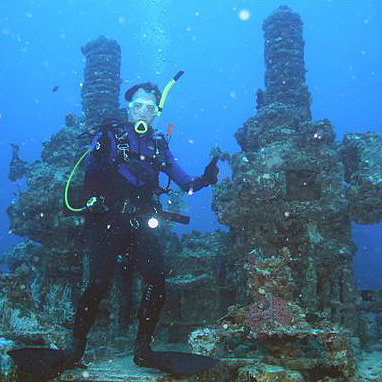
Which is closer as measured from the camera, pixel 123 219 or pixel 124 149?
pixel 123 219

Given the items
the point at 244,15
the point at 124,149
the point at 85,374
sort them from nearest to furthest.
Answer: the point at 85,374 → the point at 124,149 → the point at 244,15

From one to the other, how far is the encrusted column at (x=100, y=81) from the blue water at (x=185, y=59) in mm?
67084

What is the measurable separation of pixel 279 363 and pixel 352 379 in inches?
33.7

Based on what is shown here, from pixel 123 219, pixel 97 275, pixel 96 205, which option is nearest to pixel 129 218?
pixel 123 219

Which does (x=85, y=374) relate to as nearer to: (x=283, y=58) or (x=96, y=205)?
(x=96, y=205)

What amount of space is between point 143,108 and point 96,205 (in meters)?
1.74

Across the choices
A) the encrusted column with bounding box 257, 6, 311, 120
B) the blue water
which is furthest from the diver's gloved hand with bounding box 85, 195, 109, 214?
the blue water

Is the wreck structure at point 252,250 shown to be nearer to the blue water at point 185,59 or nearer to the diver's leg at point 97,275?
the diver's leg at point 97,275

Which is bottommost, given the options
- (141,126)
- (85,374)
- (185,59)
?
(85,374)

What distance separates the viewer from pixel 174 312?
719cm

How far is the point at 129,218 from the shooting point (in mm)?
4570

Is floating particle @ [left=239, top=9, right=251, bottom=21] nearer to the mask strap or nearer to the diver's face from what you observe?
the diver's face

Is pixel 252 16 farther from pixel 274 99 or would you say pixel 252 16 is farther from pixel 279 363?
pixel 279 363

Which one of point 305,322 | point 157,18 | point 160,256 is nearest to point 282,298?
point 305,322
